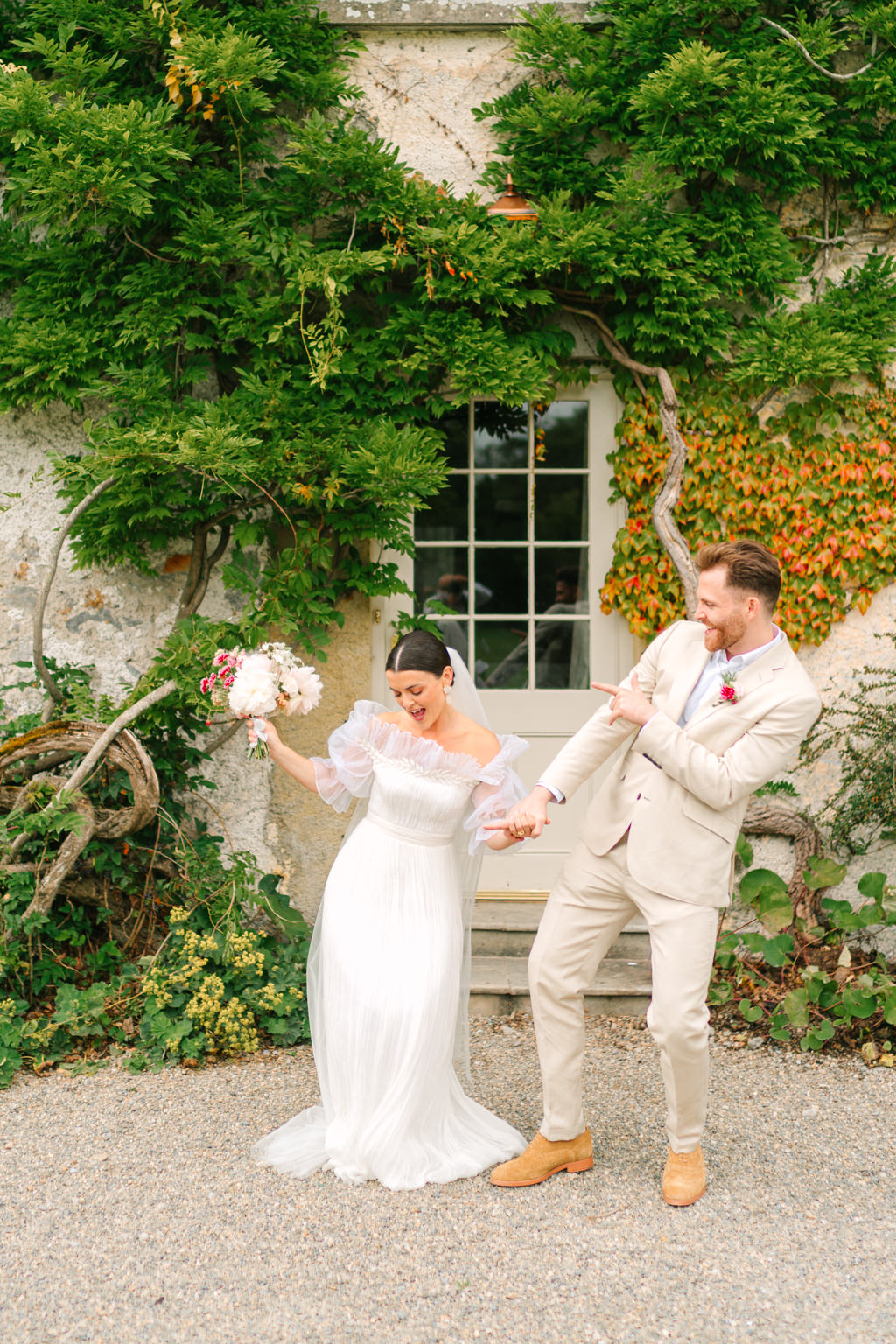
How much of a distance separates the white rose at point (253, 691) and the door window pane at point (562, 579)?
7.50 ft

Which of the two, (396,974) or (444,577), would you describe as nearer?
(396,974)

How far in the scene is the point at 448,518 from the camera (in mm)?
5344

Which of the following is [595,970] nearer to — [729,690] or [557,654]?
[729,690]

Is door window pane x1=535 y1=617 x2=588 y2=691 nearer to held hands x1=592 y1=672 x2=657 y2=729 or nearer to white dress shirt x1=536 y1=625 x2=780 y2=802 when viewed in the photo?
white dress shirt x1=536 y1=625 x2=780 y2=802

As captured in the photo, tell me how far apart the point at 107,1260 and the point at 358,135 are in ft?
14.3

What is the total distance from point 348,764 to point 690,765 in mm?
1135

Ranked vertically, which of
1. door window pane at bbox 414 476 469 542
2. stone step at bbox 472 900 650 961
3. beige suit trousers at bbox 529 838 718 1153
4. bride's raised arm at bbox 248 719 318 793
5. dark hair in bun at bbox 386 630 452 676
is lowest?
stone step at bbox 472 900 650 961

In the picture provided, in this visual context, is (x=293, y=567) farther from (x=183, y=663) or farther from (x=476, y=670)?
(x=476, y=670)

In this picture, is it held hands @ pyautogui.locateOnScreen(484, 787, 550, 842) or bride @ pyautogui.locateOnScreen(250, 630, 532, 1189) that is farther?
bride @ pyautogui.locateOnScreen(250, 630, 532, 1189)

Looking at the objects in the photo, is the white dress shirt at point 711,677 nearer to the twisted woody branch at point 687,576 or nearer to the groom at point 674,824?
the groom at point 674,824

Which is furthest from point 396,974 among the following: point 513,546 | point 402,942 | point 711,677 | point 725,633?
point 513,546

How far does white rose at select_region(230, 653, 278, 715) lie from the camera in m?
3.29

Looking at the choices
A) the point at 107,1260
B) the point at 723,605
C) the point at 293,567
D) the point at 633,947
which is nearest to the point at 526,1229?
the point at 107,1260

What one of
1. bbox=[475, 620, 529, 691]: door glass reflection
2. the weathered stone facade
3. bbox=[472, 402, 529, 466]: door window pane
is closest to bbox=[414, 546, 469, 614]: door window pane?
bbox=[475, 620, 529, 691]: door glass reflection
